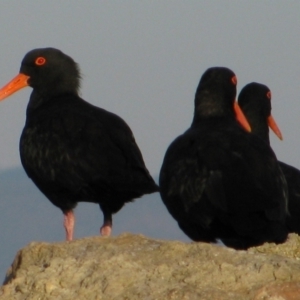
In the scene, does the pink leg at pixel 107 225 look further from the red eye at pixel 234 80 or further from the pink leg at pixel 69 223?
the red eye at pixel 234 80

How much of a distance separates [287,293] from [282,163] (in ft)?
25.9

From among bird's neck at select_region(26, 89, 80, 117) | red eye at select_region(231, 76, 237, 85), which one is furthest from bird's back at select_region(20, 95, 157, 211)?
red eye at select_region(231, 76, 237, 85)

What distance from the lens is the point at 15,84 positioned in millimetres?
15250

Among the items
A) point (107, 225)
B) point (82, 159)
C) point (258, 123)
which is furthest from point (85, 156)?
point (258, 123)

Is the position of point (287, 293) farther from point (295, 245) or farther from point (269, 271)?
point (295, 245)

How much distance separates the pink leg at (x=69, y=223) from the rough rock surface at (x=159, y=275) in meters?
6.23

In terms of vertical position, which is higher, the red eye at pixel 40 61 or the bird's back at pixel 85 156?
the red eye at pixel 40 61

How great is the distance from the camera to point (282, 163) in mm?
13922

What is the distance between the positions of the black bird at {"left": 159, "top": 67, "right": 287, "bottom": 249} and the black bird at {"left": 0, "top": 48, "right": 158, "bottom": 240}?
0.95 meters

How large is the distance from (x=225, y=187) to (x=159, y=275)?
445 cm

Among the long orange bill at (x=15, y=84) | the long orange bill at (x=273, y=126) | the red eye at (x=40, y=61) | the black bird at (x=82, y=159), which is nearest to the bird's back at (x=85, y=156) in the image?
the black bird at (x=82, y=159)

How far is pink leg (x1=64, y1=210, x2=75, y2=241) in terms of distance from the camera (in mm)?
12914

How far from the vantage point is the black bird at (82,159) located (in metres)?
12.5

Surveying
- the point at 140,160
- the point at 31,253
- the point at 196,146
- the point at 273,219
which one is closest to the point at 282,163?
the point at 140,160
